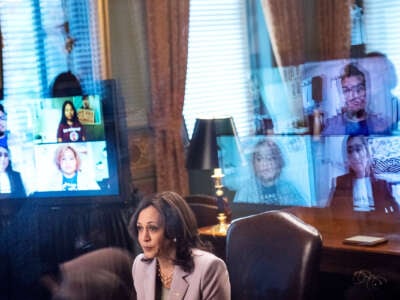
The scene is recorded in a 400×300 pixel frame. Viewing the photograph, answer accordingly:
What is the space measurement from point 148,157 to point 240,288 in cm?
136

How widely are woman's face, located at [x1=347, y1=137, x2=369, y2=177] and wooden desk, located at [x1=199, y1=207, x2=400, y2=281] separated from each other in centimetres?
19

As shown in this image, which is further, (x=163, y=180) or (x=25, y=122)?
(x=163, y=180)

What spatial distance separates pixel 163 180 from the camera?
11.0 feet

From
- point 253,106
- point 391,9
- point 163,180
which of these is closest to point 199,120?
point 163,180

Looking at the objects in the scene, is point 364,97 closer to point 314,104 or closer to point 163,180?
point 314,104

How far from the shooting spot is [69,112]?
2.88 m

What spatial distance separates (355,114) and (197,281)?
4.45 ft

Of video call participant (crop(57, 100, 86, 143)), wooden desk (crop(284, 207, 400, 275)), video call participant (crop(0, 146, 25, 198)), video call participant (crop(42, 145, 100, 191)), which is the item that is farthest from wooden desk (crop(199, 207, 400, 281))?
video call participant (crop(0, 146, 25, 198))

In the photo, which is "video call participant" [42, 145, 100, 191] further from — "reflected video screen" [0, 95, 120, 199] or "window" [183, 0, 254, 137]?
"window" [183, 0, 254, 137]

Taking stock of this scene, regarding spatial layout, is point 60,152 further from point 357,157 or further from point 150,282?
point 357,157

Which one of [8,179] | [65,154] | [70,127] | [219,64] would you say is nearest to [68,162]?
[65,154]

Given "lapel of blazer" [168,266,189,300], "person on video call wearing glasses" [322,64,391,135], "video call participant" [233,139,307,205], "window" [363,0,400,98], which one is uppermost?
"window" [363,0,400,98]

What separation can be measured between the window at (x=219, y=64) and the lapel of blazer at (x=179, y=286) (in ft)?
5.39

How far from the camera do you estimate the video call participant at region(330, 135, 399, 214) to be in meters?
2.76
